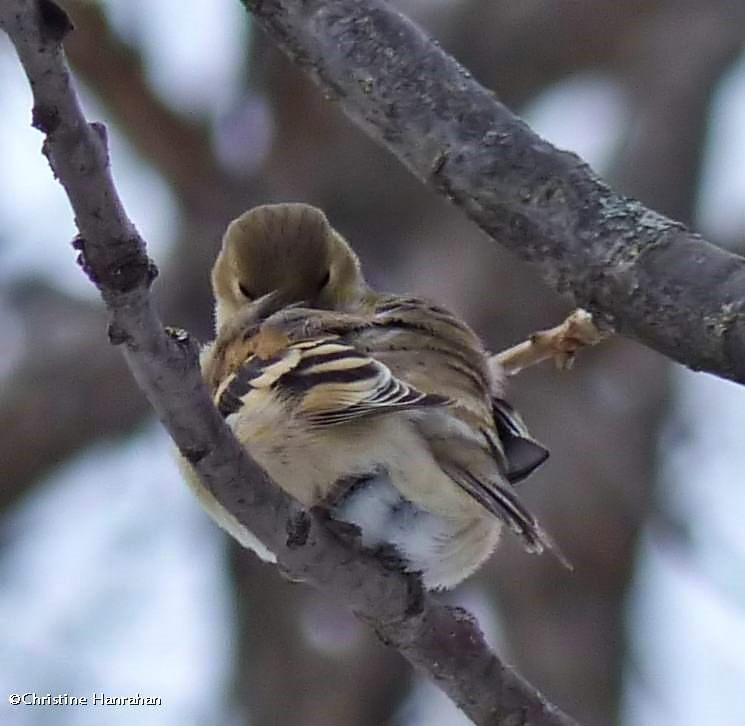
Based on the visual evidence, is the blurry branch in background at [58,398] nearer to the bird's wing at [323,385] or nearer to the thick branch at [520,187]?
the bird's wing at [323,385]

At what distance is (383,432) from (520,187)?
0.68 meters

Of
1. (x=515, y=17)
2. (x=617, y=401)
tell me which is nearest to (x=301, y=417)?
(x=617, y=401)

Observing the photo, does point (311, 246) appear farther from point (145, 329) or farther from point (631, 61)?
point (631, 61)

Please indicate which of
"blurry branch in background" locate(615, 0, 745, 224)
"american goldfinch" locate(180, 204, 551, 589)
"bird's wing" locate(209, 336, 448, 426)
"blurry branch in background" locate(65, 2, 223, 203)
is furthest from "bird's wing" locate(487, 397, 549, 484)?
"blurry branch in background" locate(65, 2, 223, 203)

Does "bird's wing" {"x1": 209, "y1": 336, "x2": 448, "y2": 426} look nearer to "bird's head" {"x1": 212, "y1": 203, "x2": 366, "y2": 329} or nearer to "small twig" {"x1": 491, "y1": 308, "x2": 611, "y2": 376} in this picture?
"small twig" {"x1": 491, "y1": 308, "x2": 611, "y2": 376}

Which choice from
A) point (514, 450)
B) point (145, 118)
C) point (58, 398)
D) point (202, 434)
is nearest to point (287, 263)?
point (514, 450)

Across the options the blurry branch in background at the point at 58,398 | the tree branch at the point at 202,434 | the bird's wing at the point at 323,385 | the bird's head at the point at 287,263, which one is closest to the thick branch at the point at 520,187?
the bird's wing at the point at 323,385

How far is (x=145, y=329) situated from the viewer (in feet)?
6.03

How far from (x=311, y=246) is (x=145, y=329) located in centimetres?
205

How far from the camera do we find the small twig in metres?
2.60

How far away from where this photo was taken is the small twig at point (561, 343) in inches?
102

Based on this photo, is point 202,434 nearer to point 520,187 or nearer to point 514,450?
point 520,187

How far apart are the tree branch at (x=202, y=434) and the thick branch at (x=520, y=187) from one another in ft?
1.80

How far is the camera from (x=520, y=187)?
2.22 meters
